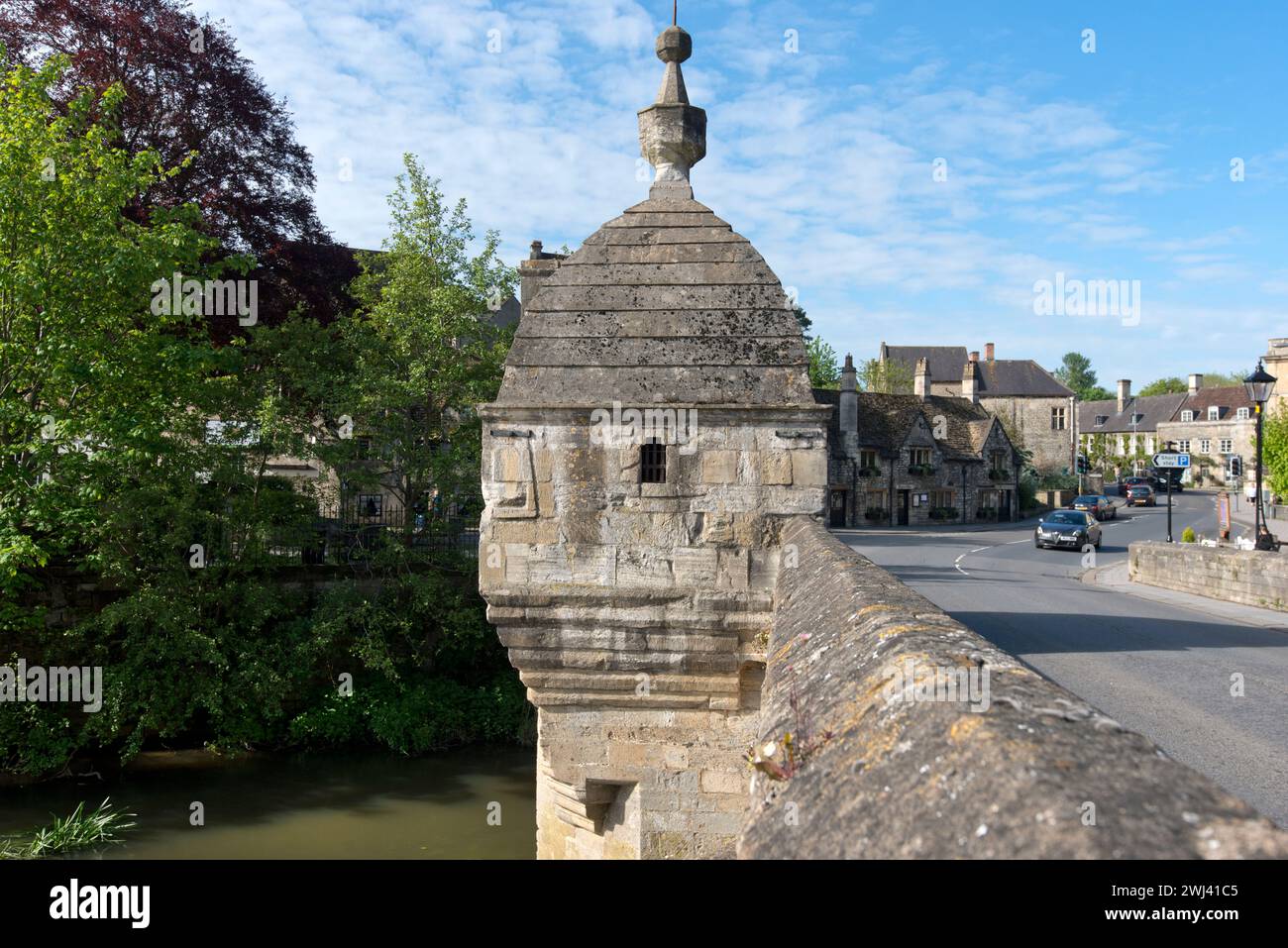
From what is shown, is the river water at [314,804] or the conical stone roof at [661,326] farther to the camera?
the river water at [314,804]

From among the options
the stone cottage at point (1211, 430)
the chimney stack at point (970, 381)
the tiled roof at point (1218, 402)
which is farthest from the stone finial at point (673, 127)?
the tiled roof at point (1218, 402)

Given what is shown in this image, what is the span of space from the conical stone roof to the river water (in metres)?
10.2

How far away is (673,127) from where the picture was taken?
23.0ft

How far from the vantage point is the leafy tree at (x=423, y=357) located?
1808 centimetres

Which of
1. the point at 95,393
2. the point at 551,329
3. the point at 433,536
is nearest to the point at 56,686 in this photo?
the point at 95,393

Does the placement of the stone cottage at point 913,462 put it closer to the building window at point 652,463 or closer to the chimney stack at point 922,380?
the chimney stack at point 922,380

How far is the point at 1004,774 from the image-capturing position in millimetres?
A: 1750
